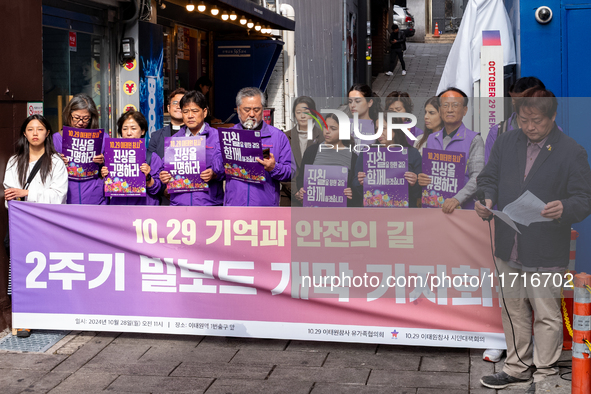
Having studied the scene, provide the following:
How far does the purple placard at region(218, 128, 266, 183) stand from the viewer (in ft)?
18.3

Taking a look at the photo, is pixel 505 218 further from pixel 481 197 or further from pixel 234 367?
pixel 234 367

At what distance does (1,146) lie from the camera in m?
6.06

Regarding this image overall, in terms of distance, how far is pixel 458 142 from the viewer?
5.39 metres

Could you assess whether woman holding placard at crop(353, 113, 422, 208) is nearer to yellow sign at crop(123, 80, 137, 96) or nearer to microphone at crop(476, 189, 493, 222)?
microphone at crop(476, 189, 493, 222)

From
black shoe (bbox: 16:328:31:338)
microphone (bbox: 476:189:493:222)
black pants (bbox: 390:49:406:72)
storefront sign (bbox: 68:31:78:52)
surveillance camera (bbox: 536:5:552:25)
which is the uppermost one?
black pants (bbox: 390:49:406:72)

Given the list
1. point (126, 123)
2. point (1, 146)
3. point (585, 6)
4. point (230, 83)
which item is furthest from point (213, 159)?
point (230, 83)

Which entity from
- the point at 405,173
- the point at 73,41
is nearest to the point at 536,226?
the point at 405,173

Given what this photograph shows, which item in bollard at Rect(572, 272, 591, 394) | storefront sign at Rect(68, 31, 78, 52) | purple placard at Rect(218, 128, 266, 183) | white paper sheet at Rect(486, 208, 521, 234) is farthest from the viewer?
storefront sign at Rect(68, 31, 78, 52)

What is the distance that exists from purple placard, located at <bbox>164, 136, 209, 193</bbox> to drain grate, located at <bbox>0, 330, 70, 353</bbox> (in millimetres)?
1581

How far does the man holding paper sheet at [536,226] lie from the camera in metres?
4.52

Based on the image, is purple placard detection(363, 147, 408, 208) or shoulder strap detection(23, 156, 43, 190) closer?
purple placard detection(363, 147, 408, 208)

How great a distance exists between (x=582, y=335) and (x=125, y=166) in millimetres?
3856

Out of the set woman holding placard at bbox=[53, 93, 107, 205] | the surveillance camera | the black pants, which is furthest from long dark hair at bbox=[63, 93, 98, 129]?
the black pants

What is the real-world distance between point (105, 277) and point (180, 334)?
0.78 m
